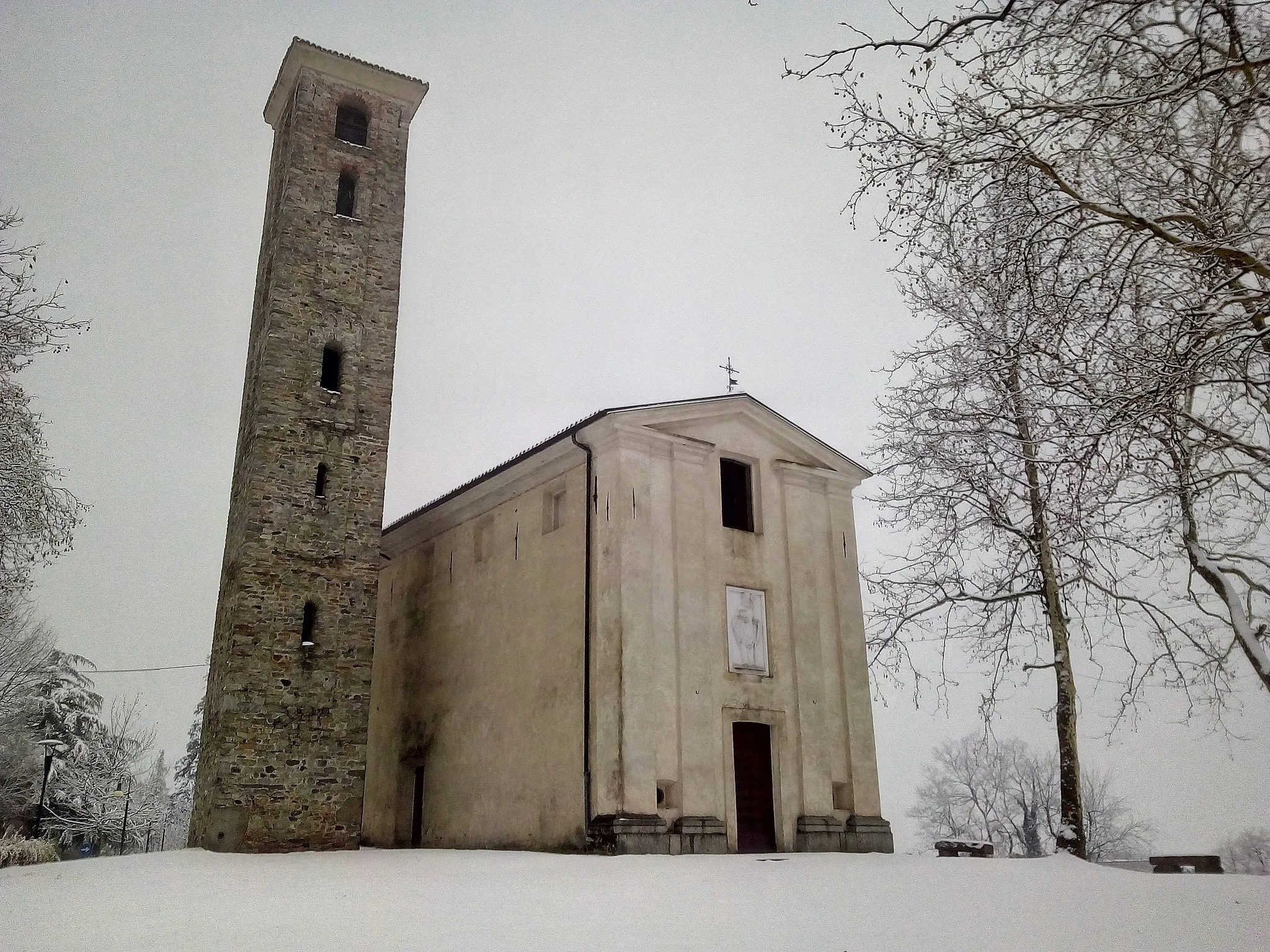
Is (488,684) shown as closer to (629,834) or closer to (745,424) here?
(629,834)

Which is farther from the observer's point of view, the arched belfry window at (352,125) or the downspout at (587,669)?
the arched belfry window at (352,125)

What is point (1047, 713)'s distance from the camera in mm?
14438

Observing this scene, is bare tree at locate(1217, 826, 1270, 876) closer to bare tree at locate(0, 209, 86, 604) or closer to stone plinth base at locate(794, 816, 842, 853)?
stone plinth base at locate(794, 816, 842, 853)

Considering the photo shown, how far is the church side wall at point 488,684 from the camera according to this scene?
15922mm

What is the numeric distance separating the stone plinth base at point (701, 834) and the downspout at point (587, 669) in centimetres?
138

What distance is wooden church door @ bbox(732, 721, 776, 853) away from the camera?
50.7ft

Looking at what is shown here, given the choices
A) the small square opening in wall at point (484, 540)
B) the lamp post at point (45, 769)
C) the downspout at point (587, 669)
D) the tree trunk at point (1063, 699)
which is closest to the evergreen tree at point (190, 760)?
the lamp post at point (45, 769)

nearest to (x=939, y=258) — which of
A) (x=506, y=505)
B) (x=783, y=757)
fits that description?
(x=783, y=757)

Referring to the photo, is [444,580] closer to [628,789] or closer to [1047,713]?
[628,789]

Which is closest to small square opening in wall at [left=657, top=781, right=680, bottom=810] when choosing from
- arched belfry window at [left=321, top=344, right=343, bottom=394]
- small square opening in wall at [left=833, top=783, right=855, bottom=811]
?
small square opening in wall at [left=833, top=783, right=855, bottom=811]

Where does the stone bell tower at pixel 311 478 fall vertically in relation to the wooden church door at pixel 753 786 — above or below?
above

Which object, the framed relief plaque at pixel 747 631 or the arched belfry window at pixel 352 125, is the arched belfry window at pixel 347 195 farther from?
the framed relief plaque at pixel 747 631

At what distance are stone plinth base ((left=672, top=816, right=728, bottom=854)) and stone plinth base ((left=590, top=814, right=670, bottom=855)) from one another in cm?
24

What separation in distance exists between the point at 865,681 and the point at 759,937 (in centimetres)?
1087
